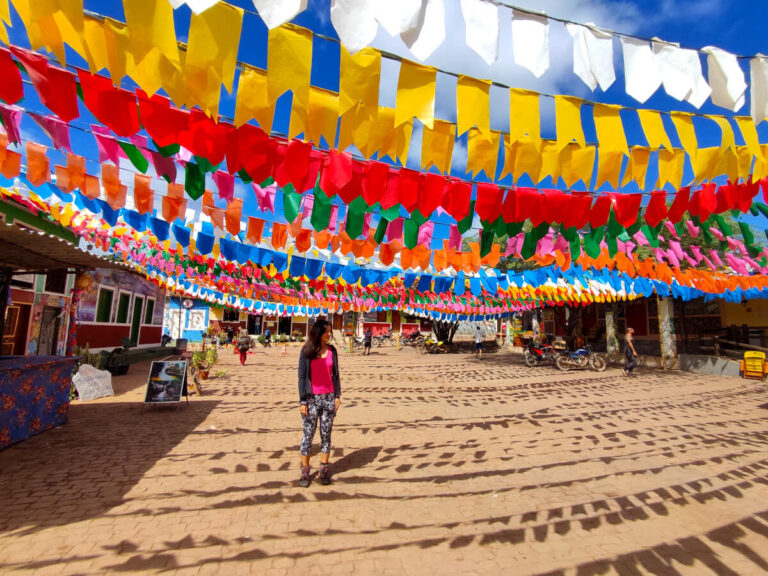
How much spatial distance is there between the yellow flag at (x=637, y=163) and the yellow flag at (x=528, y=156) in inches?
37.0

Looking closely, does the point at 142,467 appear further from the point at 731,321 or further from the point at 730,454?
the point at 731,321

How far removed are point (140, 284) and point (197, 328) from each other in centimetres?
A: 1466

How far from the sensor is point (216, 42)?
Result: 1973 millimetres

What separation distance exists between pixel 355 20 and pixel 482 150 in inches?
64.3

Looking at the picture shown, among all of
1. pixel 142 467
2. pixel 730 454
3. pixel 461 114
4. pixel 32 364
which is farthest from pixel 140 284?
pixel 730 454

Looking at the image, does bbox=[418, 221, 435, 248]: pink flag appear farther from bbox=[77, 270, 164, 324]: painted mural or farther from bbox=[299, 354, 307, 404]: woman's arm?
bbox=[77, 270, 164, 324]: painted mural

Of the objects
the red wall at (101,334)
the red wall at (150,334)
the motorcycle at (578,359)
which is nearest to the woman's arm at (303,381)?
the red wall at (101,334)

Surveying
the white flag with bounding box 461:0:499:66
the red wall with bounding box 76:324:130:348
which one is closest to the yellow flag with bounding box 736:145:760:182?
the white flag with bounding box 461:0:499:66

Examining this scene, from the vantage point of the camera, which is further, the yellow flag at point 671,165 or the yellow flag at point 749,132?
the yellow flag at point 671,165

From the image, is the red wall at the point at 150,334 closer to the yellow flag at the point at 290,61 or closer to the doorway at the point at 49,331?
the doorway at the point at 49,331

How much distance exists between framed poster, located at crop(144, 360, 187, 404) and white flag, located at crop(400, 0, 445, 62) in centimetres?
677

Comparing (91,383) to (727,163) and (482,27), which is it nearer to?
(482,27)

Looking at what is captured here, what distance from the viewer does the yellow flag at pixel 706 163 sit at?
3340mm

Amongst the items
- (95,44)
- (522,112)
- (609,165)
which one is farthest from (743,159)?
(95,44)
